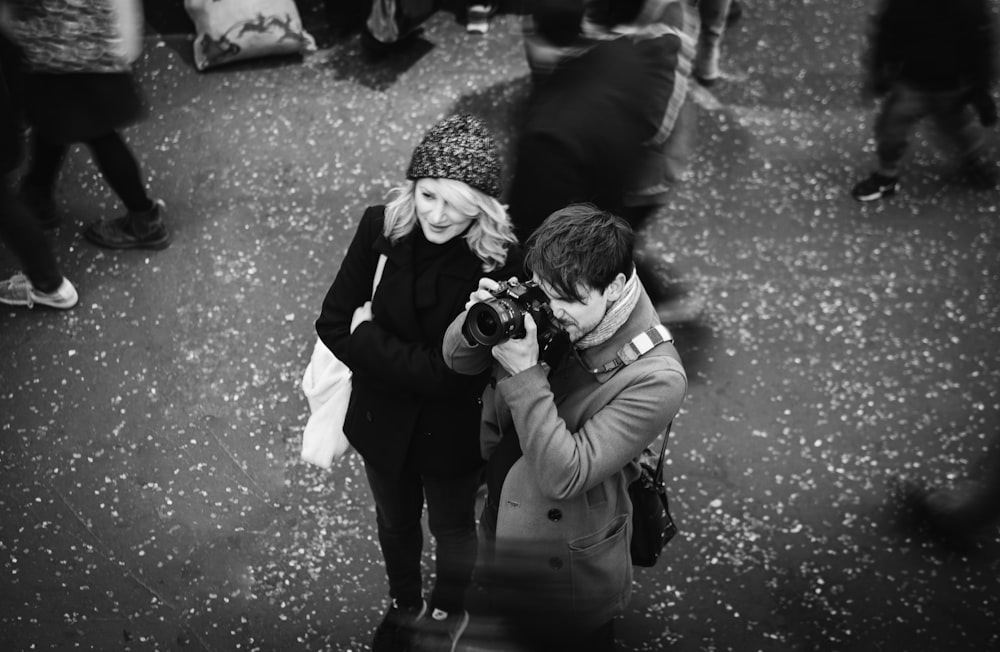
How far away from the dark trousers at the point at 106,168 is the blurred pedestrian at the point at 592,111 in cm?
190

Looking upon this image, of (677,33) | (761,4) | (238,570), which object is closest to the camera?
(677,33)

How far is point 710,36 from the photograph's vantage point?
17.1 feet

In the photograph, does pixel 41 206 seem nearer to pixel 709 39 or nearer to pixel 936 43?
pixel 709 39

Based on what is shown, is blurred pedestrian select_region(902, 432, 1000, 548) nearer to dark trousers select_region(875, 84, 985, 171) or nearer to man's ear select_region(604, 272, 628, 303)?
dark trousers select_region(875, 84, 985, 171)

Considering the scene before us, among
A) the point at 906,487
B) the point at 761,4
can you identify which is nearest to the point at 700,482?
the point at 906,487

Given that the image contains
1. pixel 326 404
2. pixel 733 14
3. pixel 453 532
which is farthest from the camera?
pixel 733 14

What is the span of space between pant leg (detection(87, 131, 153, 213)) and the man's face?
102 inches

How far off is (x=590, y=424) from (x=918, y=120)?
3.18 meters

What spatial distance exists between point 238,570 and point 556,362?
1655mm

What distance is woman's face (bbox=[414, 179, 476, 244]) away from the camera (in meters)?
Result: 2.39

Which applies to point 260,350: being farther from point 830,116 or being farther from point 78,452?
point 830,116

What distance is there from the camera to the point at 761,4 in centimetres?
593

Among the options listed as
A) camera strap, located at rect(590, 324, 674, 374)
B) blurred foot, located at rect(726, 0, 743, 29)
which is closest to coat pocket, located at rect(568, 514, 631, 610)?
camera strap, located at rect(590, 324, 674, 374)

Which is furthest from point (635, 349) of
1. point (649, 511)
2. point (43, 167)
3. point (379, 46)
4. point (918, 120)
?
point (379, 46)
